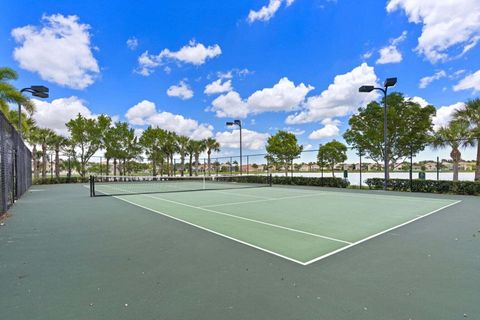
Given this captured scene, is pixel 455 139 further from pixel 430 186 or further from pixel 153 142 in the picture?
pixel 153 142

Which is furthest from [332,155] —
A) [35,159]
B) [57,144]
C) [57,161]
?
[35,159]

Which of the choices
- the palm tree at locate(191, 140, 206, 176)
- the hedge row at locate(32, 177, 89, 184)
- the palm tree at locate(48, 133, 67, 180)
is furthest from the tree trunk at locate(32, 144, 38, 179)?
the palm tree at locate(191, 140, 206, 176)

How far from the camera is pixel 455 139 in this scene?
611 inches

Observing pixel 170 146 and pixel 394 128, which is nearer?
pixel 394 128

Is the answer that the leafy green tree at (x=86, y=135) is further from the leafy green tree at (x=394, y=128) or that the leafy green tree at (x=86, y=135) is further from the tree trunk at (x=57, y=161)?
the leafy green tree at (x=394, y=128)

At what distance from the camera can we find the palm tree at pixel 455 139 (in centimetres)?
1505

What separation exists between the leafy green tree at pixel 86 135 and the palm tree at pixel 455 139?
3073 centimetres

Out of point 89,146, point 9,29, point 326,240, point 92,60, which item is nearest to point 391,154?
point 326,240

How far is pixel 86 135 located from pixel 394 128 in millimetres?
29690

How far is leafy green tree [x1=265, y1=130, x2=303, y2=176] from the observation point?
25219mm

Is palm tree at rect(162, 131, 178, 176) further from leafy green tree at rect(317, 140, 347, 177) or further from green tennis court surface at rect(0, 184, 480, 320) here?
green tennis court surface at rect(0, 184, 480, 320)

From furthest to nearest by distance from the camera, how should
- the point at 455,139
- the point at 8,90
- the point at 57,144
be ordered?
the point at 57,144, the point at 455,139, the point at 8,90

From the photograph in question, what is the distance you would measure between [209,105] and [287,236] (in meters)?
24.8

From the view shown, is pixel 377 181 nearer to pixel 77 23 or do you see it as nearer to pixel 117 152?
pixel 77 23
